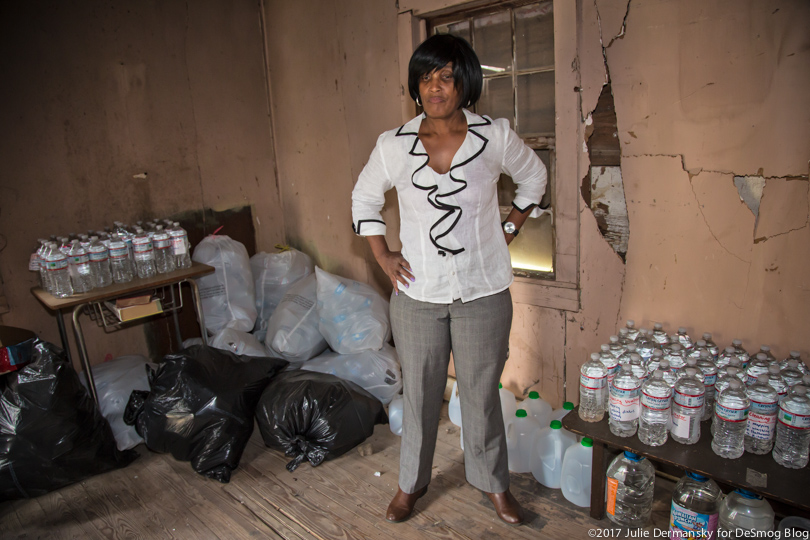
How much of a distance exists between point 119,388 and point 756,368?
288 cm

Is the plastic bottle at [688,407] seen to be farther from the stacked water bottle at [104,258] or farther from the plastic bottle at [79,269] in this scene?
the plastic bottle at [79,269]

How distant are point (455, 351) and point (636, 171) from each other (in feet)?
3.45

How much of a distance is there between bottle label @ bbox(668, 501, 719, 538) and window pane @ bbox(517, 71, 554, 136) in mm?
1606

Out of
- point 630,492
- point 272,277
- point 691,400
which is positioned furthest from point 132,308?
point 691,400

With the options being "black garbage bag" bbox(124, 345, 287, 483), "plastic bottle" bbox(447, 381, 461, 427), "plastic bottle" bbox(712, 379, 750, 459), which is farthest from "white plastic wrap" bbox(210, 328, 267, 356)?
"plastic bottle" bbox(712, 379, 750, 459)

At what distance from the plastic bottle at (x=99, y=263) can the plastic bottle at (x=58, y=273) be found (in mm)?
123

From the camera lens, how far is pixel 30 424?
2.24 metres

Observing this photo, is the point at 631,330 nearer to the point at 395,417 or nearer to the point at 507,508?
the point at 507,508

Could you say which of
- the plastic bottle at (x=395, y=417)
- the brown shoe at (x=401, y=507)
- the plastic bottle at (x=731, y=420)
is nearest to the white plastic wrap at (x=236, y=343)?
the plastic bottle at (x=395, y=417)

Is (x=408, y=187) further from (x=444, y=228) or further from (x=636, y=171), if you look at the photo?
(x=636, y=171)

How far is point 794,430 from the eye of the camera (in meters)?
1.71

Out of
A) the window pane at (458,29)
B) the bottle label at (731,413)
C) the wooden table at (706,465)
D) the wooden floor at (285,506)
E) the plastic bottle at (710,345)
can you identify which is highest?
the window pane at (458,29)

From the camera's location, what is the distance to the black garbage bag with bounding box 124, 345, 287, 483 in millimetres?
2459

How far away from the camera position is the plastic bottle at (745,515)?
1.75 metres
